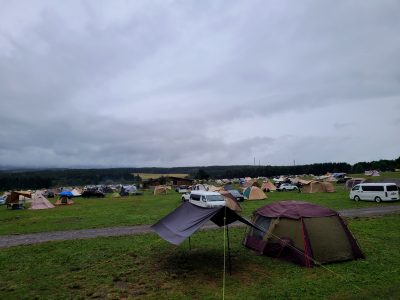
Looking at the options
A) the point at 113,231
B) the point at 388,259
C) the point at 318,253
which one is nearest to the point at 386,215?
the point at 388,259

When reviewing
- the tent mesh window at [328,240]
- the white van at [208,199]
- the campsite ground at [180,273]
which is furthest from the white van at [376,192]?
the tent mesh window at [328,240]

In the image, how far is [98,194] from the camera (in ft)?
220

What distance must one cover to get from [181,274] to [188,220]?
→ 6.24 ft

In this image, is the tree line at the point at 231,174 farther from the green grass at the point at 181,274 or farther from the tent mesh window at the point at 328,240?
the tent mesh window at the point at 328,240

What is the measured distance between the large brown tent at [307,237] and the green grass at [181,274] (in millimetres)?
407

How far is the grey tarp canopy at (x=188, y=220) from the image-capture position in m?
11.2

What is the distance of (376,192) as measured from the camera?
32.8m

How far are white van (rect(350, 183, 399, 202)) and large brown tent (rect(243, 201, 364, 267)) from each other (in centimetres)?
2322

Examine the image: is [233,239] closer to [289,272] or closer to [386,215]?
[289,272]

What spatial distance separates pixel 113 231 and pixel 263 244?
10696mm

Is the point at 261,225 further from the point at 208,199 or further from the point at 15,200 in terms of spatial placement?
the point at 15,200

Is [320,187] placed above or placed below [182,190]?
above

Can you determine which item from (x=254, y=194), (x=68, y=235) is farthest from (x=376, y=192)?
(x=68, y=235)

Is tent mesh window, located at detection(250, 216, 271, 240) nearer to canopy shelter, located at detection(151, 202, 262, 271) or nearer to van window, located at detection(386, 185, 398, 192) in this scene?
canopy shelter, located at detection(151, 202, 262, 271)
